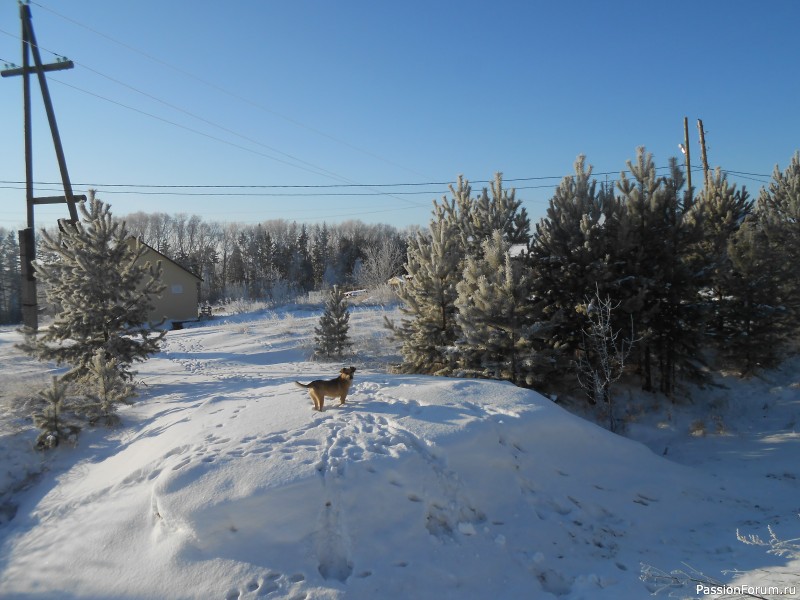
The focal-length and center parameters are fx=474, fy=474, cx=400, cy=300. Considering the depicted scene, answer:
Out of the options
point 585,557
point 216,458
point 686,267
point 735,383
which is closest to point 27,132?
point 216,458

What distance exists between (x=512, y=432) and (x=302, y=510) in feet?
10.6

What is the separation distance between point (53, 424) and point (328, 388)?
4.63 metres

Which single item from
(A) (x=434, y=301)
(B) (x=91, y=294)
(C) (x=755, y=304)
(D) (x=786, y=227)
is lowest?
(C) (x=755, y=304)

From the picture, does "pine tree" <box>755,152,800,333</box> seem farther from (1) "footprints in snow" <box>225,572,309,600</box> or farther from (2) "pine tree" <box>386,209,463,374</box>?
(1) "footprints in snow" <box>225,572,309,600</box>

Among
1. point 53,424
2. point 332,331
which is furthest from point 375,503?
point 332,331

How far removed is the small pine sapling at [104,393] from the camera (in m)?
8.36

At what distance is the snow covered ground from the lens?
4258mm

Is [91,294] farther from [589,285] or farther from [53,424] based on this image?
[589,285]

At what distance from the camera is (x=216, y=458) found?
17.4 ft

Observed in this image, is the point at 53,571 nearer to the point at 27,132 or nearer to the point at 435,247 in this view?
the point at 435,247

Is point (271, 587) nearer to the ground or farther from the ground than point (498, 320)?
nearer to the ground

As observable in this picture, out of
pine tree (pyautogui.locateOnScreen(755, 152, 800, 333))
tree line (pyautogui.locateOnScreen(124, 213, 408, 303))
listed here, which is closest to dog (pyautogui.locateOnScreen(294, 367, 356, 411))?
pine tree (pyautogui.locateOnScreen(755, 152, 800, 333))

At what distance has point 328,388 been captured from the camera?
687cm

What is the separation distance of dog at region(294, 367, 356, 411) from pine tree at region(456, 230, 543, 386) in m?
4.46
